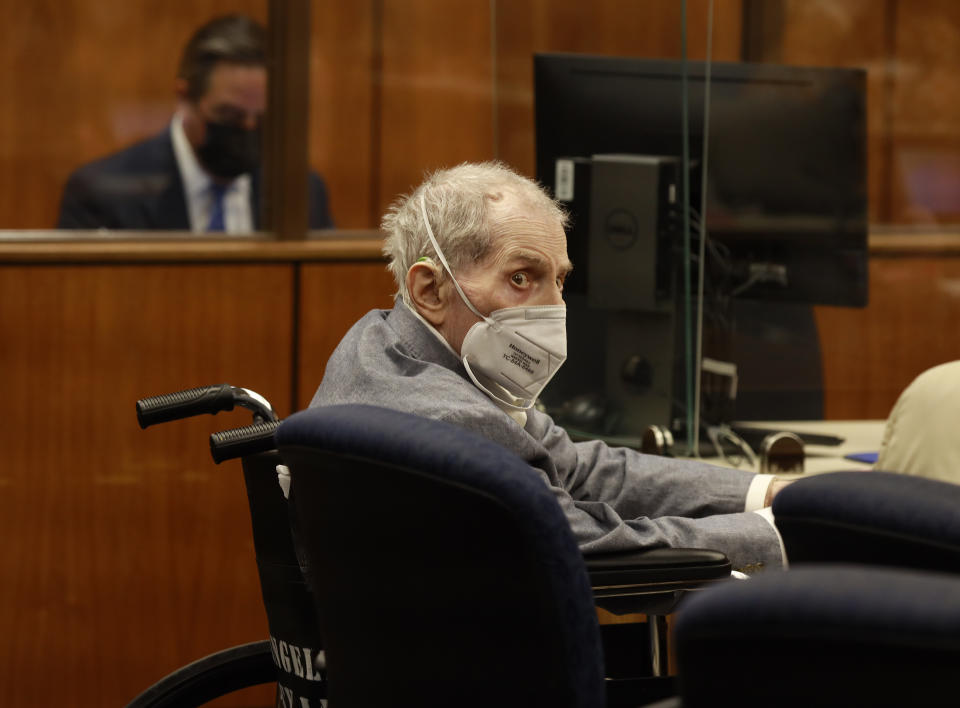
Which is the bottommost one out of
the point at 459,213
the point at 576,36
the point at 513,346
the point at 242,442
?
the point at 242,442

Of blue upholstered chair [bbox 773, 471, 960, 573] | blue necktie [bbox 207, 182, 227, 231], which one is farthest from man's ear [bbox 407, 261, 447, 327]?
blue necktie [bbox 207, 182, 227, 231]

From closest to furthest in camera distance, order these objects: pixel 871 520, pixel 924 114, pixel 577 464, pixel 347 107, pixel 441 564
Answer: pixel 871 520, pixel 441 564, pixel 577 464, pixel 347 107, pixel 924 114

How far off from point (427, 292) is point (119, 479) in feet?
5.14

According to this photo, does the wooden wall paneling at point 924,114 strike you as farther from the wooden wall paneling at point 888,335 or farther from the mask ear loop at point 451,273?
the mask ear loop at point 451,273

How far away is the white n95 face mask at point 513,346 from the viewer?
1.48 metres

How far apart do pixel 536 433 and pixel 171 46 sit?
2421 mm

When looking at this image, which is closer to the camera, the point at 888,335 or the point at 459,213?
the point at 459,213

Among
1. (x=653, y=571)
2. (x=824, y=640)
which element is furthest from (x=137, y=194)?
(x=824, y=640)

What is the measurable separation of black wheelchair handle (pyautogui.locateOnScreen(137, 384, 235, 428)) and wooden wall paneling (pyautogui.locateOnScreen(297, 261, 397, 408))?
135 cm

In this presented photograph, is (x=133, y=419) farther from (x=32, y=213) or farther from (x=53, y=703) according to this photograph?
(x=32, y=213)

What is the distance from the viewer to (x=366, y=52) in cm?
381

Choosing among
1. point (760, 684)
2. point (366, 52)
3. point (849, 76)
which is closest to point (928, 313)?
point (849, 76)

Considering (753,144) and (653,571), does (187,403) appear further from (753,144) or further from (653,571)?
(753,144)

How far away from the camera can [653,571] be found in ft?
4.29
